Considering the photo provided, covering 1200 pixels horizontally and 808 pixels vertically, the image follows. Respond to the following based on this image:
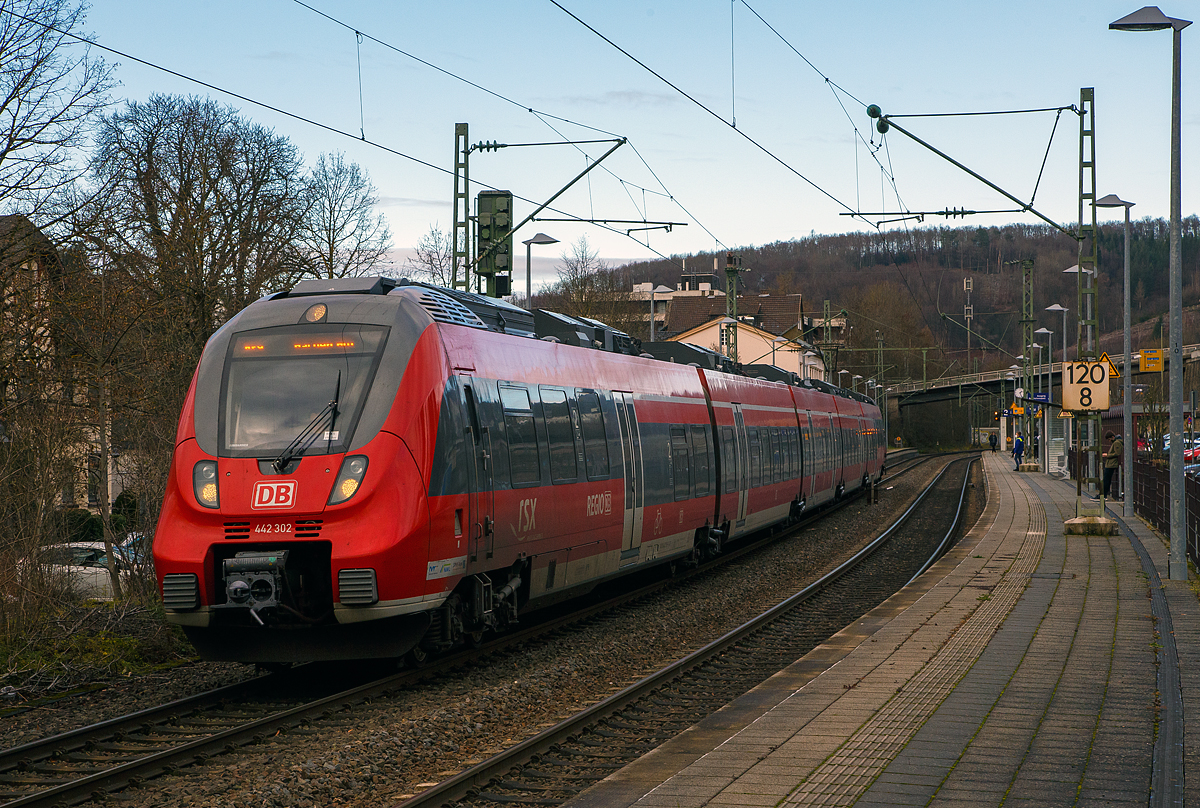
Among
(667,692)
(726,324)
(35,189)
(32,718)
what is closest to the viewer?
(32,718)

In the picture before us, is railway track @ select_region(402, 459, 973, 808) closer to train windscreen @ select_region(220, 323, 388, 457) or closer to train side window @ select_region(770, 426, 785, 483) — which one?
train windscreen @ select_region(220, 323, 388, 457)

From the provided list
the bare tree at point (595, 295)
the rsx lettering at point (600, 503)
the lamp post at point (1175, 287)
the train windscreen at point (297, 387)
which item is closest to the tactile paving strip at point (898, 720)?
the lamp post at point (1175, 287)

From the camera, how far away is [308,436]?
8.95 meters

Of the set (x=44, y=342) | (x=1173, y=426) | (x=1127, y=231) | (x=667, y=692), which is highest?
(x=1127, y=231)

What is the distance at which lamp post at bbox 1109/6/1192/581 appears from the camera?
14.4 meters

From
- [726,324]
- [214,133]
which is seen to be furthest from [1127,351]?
[214,133]

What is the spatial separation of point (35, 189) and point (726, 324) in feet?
103

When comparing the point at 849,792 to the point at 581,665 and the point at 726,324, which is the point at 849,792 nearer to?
the point at 581,665

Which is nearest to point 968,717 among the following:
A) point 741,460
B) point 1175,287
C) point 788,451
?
point 1175,287

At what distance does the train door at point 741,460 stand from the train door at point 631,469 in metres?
5.52

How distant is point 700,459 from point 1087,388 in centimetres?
676

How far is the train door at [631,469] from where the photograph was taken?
13.8 meters

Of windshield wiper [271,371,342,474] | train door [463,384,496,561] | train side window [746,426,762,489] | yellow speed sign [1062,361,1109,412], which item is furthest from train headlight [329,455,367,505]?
yellow speed sign [1062,361,1109,412]

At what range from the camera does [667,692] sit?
9547 mm
